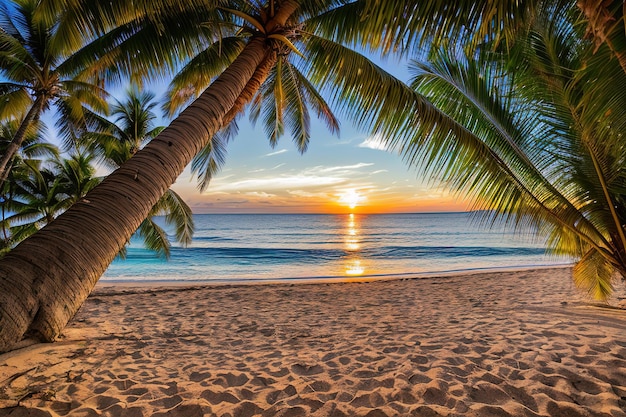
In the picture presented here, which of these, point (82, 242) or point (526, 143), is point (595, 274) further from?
point (82, 242)

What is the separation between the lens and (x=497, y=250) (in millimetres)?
22484

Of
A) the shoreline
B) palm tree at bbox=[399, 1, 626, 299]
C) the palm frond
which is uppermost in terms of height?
palm tree at bbox=[399, 1, 626, 299]

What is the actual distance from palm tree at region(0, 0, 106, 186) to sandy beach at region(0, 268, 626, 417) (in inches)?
188

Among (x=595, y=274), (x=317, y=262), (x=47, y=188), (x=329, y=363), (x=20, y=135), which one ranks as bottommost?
(x=329, y=363)

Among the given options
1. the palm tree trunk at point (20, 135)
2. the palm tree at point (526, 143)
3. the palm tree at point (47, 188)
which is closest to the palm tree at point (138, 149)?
the palm tree at point (47, 188)

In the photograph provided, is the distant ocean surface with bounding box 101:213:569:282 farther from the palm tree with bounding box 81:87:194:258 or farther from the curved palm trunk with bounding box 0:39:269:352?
the curved palm trunk with bounding box 0:39:269:352

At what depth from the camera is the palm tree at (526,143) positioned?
133 inches

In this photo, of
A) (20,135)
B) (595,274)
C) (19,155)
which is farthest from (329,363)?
(19,155)

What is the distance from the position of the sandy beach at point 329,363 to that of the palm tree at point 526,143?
174cm

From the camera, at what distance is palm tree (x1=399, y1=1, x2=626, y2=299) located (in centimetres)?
337

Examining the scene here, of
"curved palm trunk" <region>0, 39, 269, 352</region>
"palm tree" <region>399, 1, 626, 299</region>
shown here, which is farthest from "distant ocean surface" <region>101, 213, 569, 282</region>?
"curved palm trunk" <region>0, 39, 269, 352</region>

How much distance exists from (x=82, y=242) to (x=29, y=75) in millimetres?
7661

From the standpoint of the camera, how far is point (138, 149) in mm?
10414

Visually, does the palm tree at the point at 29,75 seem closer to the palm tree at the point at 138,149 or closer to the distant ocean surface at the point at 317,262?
the palm tree at the point at 138,149
